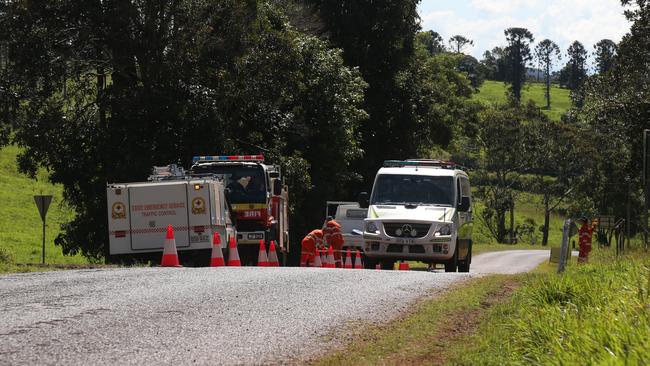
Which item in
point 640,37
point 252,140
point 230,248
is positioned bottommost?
point 230,248

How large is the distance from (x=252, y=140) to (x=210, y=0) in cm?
593

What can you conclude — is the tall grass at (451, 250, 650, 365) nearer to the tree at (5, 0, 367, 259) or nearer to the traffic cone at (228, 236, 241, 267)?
the traffic cone at (228, 236, 241, 267)

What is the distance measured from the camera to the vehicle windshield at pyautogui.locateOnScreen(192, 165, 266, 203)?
27.0 meters

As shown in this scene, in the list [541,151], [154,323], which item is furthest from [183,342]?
[541,151]

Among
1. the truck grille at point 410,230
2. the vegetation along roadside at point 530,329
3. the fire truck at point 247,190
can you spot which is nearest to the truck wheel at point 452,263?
the truck grille at point 410,230

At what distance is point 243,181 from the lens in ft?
88.7

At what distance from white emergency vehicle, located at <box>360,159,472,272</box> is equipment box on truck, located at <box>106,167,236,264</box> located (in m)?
3.78

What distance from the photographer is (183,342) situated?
31.3ft

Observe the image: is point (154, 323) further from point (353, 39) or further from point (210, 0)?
point (353, 39)

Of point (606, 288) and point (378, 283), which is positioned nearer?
point (606, 288)

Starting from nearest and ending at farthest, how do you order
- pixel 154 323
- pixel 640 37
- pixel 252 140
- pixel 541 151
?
pixel 154 323 < pixel 252 140 < pixel 640 37 < pixel 541 151

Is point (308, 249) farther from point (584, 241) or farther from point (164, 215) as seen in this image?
point (584, 241)

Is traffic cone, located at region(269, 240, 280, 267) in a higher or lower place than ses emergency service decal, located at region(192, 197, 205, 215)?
lower

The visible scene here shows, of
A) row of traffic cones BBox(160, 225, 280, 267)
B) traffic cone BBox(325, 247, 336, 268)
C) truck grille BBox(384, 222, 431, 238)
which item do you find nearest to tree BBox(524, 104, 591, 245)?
traffic cone BBox(325, 247, 336, 268)
